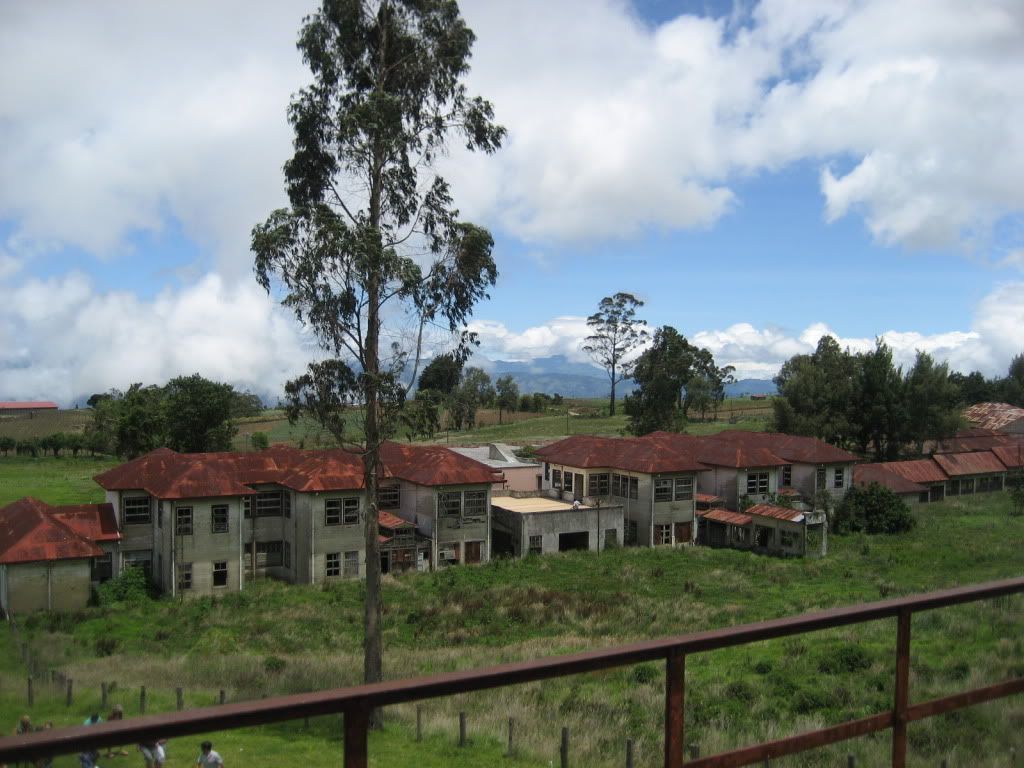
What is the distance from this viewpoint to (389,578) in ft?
110

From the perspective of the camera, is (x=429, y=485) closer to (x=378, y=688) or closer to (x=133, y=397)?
(x=133, y=397)

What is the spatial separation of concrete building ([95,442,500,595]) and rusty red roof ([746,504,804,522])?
14.3 m

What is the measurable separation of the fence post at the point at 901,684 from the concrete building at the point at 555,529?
3502 cm

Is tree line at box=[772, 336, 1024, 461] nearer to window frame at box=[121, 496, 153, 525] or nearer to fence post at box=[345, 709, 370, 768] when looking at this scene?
window frame at box=[121, 496, 153, 525]

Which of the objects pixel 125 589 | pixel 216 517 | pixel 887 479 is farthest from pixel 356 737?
pixel 887 479

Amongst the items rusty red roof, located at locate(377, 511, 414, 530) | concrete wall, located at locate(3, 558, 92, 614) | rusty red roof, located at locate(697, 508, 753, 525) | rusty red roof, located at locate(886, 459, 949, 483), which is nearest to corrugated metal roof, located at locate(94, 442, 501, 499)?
rusty red roof, located at locate(377, 511, 414, 530)

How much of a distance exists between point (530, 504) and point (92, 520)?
72.5ft

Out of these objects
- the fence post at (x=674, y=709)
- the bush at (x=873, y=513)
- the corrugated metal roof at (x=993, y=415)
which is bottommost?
the bush at (x=873, y=513)

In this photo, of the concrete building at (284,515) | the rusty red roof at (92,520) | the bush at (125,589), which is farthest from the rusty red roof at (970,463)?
the rusty red roof at (92,520)

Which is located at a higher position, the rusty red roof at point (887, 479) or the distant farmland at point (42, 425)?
the distant farmland at point (42, 425)

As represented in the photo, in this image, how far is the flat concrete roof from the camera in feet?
137

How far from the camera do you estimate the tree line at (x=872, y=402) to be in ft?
192

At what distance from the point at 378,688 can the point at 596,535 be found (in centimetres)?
3864

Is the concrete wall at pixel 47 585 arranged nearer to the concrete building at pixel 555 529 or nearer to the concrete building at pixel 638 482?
the concrete building at pixel 555 529
